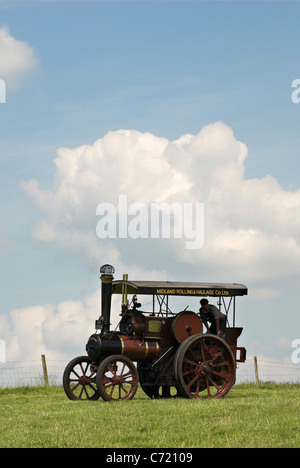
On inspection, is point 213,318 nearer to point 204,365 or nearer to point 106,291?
point 204,365

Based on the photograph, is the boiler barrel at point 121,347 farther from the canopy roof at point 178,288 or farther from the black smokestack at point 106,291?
the canopy roof at point 178,288

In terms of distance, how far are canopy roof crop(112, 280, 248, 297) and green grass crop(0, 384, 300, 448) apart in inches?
109

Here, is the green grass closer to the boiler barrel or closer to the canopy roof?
the boiler barrel

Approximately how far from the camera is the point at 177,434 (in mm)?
11625

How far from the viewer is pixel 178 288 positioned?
18.3m

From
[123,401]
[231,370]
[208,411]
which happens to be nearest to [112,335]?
[123,401]

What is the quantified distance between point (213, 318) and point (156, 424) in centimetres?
643

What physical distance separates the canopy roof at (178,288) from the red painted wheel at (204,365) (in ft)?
4.25

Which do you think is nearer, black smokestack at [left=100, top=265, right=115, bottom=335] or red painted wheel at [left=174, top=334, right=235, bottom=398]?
red painted wheel at [left=174, top=334, right=235, bottom=398]

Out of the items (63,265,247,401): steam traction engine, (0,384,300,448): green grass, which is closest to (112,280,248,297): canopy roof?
(63,265,247,401): steam traction engine

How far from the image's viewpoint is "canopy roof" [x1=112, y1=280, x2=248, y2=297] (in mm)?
17984

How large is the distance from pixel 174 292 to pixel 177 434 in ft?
22.6
